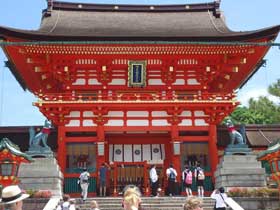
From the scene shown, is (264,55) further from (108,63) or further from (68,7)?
(68,7)

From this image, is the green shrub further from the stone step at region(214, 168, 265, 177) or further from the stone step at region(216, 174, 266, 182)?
the stone step at region(214, 168, 265, 177)

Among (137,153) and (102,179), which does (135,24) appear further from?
(102,179)

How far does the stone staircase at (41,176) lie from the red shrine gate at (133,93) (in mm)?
2368

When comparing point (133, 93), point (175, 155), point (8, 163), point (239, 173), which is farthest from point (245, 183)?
point (8, 163)

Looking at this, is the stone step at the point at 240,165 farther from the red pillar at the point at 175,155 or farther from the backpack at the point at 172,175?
the red pillar at the point at 175,155

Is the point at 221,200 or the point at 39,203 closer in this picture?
the point at 221,200

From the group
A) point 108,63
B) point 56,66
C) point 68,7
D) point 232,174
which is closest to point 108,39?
point 108,63

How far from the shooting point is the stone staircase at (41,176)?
68.5 ft

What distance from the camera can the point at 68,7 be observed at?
30500mm

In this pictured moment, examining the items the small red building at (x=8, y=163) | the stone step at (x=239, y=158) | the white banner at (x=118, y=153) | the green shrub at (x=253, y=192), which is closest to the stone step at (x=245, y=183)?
the green shrub at (x=253, y=192)

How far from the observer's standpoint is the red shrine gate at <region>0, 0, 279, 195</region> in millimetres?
24141

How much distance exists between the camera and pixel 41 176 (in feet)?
69.4

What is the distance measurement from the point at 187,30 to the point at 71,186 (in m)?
11.0

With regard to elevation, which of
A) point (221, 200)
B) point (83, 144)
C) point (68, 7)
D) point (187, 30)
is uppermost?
point (68, 7)
